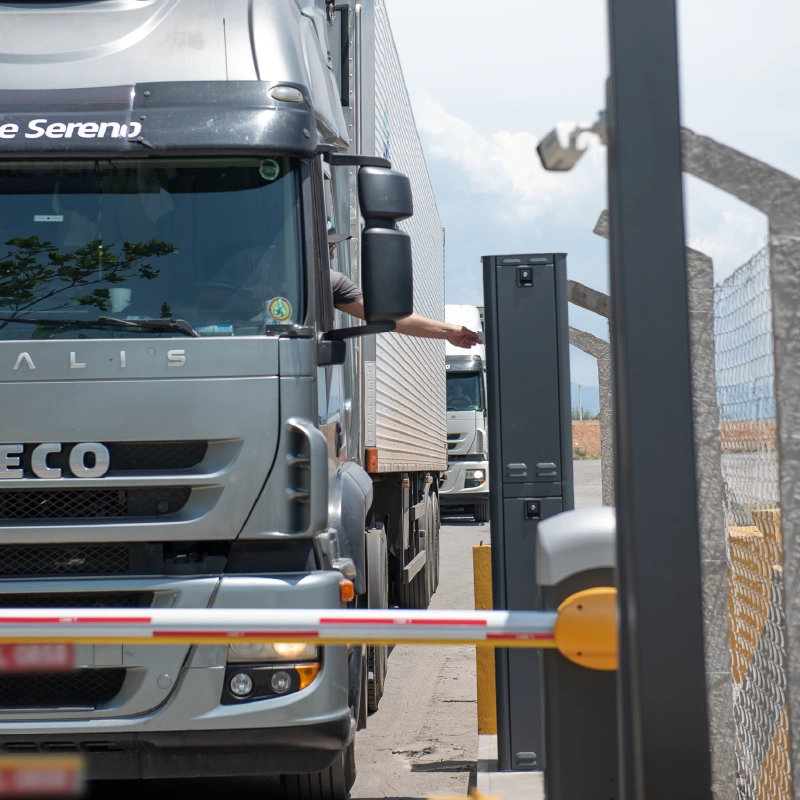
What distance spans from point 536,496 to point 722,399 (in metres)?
1.17

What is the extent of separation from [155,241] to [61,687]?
171cm

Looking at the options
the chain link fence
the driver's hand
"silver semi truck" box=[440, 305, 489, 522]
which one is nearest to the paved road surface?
the chain link fence

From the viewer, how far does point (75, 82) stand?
4.21m

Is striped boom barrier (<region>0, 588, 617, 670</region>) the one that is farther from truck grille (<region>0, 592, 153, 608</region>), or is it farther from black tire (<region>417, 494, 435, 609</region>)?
black tire (<region>417, 494, 435, 609</region>)

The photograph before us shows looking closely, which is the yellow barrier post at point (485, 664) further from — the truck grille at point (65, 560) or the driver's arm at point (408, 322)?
the truck grille at point (65, 560)

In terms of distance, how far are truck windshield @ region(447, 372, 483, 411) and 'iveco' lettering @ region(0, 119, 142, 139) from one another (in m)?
16.2

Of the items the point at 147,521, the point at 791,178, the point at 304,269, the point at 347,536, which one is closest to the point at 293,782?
the point at 347,536

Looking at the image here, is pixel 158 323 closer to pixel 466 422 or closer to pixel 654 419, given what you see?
pixel 654 419

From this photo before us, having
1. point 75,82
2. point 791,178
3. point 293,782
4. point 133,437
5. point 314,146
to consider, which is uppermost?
point 75,82

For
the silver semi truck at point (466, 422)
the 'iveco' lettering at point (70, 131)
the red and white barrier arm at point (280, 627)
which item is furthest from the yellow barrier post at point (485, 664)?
the silver semi truck at point (466, 422)

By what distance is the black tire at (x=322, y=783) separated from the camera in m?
4.74

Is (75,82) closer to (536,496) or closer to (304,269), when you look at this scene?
(304,269)

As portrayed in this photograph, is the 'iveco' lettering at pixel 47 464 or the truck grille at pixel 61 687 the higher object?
the 'iveco' lettering at pixel 47 464

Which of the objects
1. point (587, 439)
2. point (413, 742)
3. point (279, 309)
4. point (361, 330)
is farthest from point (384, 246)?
point (587, 439)
